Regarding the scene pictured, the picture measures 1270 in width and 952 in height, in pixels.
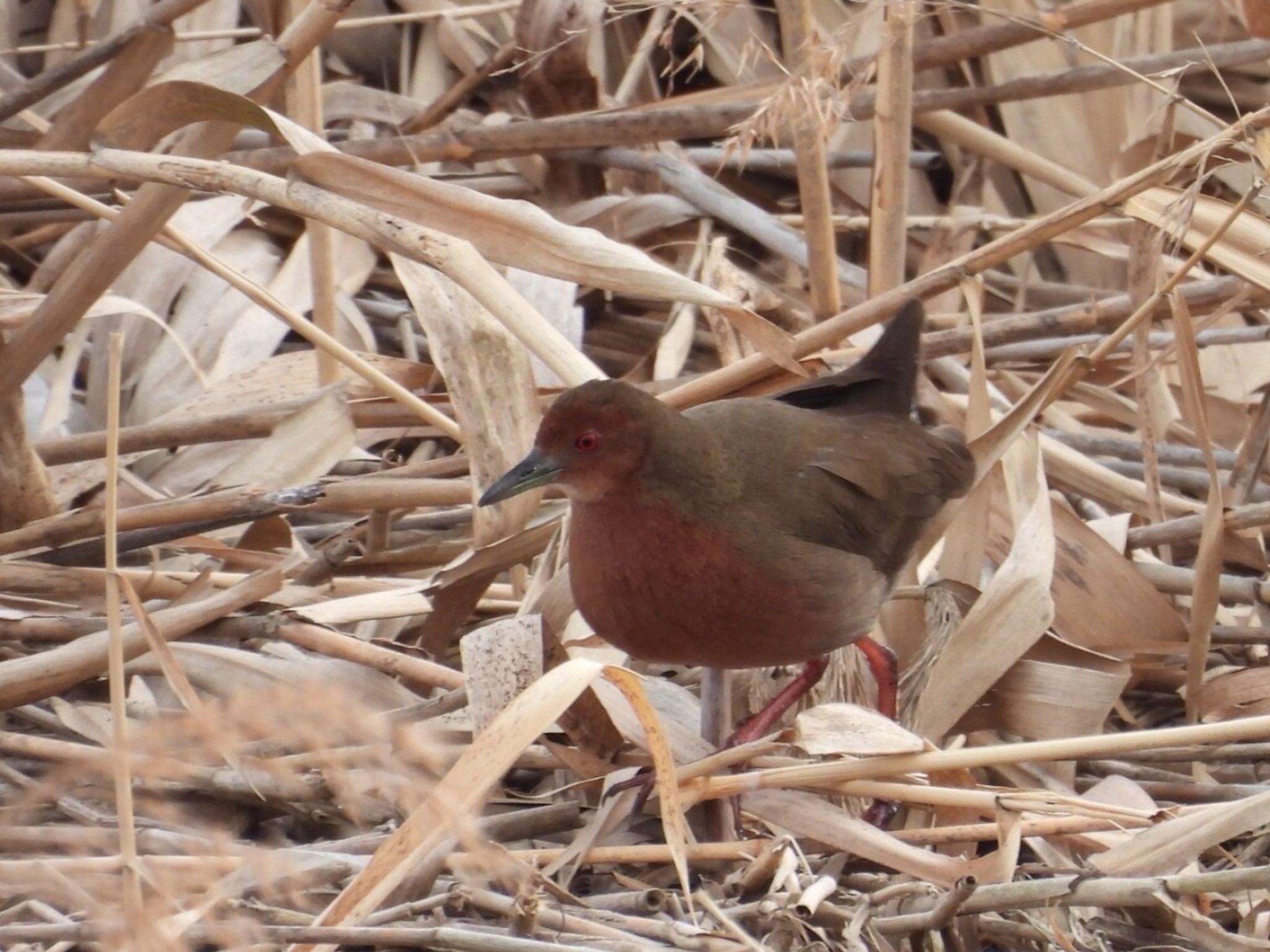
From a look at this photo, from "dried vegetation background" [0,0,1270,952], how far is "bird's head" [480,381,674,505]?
72mm

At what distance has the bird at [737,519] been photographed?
246cm

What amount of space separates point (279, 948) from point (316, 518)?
1.38m

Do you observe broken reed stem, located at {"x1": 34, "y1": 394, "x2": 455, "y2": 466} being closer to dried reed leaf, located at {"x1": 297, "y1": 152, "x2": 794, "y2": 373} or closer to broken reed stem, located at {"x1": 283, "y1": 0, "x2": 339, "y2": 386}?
broken reed stem, located at {"x1": 283, "y1": 0, "x2": 339, "y2": 386}

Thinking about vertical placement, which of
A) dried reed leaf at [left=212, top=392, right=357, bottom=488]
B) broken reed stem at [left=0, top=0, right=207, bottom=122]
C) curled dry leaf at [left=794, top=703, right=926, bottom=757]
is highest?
broken reed stem at [left=0, top=0, right=207, bottom=122]

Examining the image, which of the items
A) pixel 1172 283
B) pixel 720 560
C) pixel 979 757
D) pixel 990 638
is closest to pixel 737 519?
pixel 720 560

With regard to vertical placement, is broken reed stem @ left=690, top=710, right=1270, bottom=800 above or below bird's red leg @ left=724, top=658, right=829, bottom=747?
above

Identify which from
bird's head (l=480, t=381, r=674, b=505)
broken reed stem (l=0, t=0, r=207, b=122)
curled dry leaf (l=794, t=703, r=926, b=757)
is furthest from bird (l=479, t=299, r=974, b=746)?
broken reed stem (l=0, t=0, r=207, b=122)

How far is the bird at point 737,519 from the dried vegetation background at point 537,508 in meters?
0.09

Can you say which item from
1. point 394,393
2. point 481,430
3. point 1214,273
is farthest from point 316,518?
point 1214,273

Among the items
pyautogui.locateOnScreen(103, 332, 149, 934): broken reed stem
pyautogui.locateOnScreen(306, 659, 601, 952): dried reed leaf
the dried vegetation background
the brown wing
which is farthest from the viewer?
the brown wing

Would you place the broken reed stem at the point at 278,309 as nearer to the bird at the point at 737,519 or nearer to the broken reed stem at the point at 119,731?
the bird at the point at 737,519

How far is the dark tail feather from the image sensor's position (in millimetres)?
2939

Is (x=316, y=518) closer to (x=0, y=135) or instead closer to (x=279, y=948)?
(x=0, y=135)

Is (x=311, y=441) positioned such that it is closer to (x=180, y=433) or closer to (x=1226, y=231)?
(x=180, y=433)
